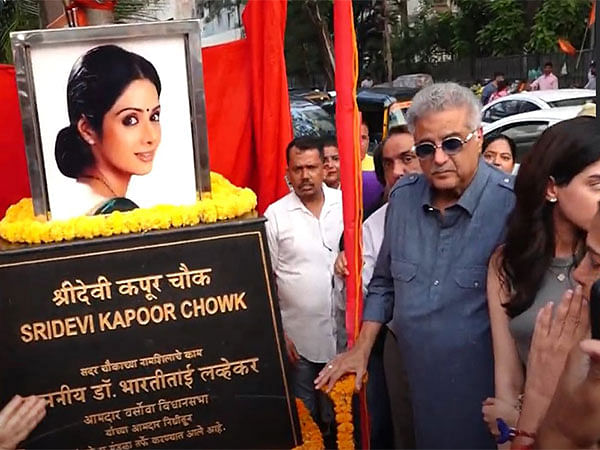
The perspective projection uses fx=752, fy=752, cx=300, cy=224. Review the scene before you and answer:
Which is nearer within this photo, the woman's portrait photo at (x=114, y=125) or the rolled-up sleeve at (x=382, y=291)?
the woman's portrait photo at (x=114, y=125)

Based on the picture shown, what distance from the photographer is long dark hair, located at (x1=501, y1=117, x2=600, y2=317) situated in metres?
1.82

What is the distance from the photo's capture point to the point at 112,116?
2.21 m

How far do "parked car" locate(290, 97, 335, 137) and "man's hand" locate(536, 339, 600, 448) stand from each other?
22.6 feet

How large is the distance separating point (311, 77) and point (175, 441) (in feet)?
90.8

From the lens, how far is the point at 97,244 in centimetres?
209

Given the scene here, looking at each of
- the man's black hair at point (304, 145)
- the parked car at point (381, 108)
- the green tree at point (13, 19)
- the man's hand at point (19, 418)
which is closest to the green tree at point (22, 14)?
the green tree at point (13, 19)

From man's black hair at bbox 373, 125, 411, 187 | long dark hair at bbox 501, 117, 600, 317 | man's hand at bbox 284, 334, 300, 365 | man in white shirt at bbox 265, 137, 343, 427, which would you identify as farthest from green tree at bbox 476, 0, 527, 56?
long dark hair at bbox 501, 117, 600, 317

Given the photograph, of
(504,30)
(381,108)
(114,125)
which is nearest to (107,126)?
(114,125)

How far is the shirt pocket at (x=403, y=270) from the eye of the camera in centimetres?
218

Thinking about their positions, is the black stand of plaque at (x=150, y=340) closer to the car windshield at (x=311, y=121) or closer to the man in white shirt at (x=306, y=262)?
the man in white shirt at (x=306, y=262)

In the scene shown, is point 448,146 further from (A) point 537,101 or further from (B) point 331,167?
(A) point 537,101

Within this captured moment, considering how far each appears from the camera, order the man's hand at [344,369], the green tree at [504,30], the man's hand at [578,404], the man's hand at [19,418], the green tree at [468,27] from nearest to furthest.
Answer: the man's hand at [578,404] < the man's hand at [19,418] < the man's hand at [344,369] < the green tree at [504,30] < the green tree at [468,27]

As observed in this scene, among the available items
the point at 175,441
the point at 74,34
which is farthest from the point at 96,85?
the point at 175,441

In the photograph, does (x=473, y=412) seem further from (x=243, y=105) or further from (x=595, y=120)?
(x=243, y=105)
